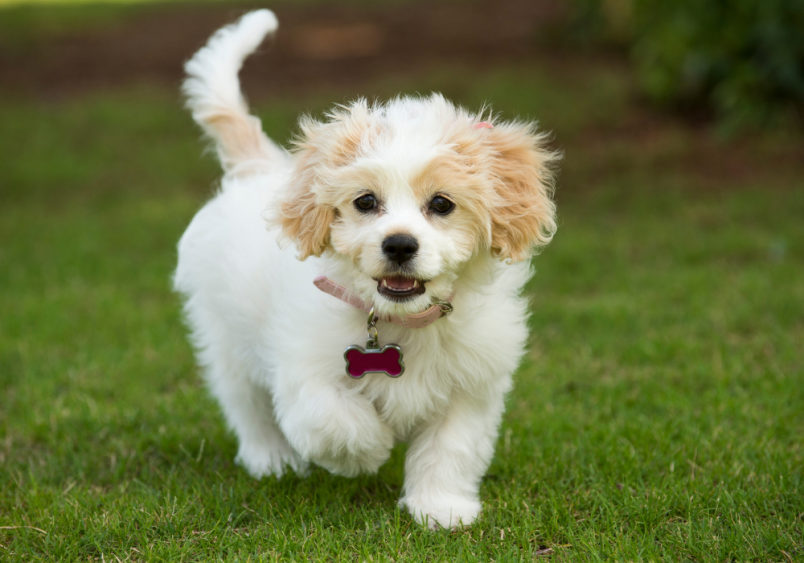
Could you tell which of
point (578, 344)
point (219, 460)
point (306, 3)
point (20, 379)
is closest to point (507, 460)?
point (219, 460)

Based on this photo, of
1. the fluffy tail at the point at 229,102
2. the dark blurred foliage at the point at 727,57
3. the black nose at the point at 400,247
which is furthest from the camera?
the dark blurred foliage at the point at 727,57

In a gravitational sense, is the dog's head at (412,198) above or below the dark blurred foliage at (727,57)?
below

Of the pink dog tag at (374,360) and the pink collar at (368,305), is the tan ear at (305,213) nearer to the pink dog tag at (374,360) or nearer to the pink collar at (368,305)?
the pink collar at (368,305)

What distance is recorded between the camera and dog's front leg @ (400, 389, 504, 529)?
145 inches

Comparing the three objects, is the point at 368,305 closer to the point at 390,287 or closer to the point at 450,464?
the point at 390,287

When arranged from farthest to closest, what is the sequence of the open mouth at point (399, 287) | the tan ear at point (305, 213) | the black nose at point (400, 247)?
the tan ear at point (305, 213) < the open mouth at point (399, 287) < the black nose at point (400, 247)

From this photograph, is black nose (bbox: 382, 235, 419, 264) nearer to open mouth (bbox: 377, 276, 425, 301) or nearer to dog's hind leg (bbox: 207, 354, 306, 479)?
open mouth (bbox: 377, 276, 425, 301)

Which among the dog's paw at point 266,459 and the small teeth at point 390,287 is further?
the dog's paw at point 266,459

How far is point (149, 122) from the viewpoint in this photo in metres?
13.1

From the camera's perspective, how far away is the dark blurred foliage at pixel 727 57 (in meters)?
10.3

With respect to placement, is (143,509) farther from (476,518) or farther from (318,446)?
(476,518)

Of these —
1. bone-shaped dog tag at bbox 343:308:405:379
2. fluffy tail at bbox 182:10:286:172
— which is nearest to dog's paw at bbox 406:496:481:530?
bone-shaped dog tag at bbox 343:308:405:379

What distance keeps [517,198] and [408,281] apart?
0.59 m

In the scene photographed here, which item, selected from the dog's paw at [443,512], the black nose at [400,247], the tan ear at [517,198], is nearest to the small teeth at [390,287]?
the black nose at [400,247]
